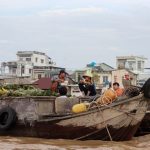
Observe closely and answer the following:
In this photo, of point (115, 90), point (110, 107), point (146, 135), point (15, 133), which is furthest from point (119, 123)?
point (15, 133)

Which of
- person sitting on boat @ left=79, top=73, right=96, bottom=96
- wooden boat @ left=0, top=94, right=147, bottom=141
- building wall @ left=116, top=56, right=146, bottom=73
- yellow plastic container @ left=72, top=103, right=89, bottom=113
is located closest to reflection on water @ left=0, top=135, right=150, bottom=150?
wooden boat @ left=0, top=94, right=147, bottom=141

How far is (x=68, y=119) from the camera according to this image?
34.6 feet

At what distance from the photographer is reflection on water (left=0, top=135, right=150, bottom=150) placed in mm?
9727

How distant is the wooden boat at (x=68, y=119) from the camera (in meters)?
10.3

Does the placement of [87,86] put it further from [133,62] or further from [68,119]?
[133,62]

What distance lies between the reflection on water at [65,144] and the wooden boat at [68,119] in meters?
0.24

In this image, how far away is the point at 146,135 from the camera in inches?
479

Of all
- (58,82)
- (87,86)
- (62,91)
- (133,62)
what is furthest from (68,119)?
(133,62)

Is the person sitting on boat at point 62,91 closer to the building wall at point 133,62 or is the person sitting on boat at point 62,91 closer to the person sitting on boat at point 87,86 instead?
the person sitting on boat at point 87,86

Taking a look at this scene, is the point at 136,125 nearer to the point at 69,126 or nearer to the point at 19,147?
the point at 69,126

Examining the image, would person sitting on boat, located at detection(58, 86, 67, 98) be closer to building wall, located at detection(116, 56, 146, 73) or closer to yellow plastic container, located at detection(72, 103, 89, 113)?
yellow plastic container, located at detection(72, 103, 89, 113)

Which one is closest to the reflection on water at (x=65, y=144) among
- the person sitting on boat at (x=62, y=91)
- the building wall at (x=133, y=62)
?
the person sitting on boat at (x=62, y=91)

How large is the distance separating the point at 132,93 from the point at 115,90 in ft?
3.15

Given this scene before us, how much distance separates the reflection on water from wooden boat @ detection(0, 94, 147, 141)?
0.24m
